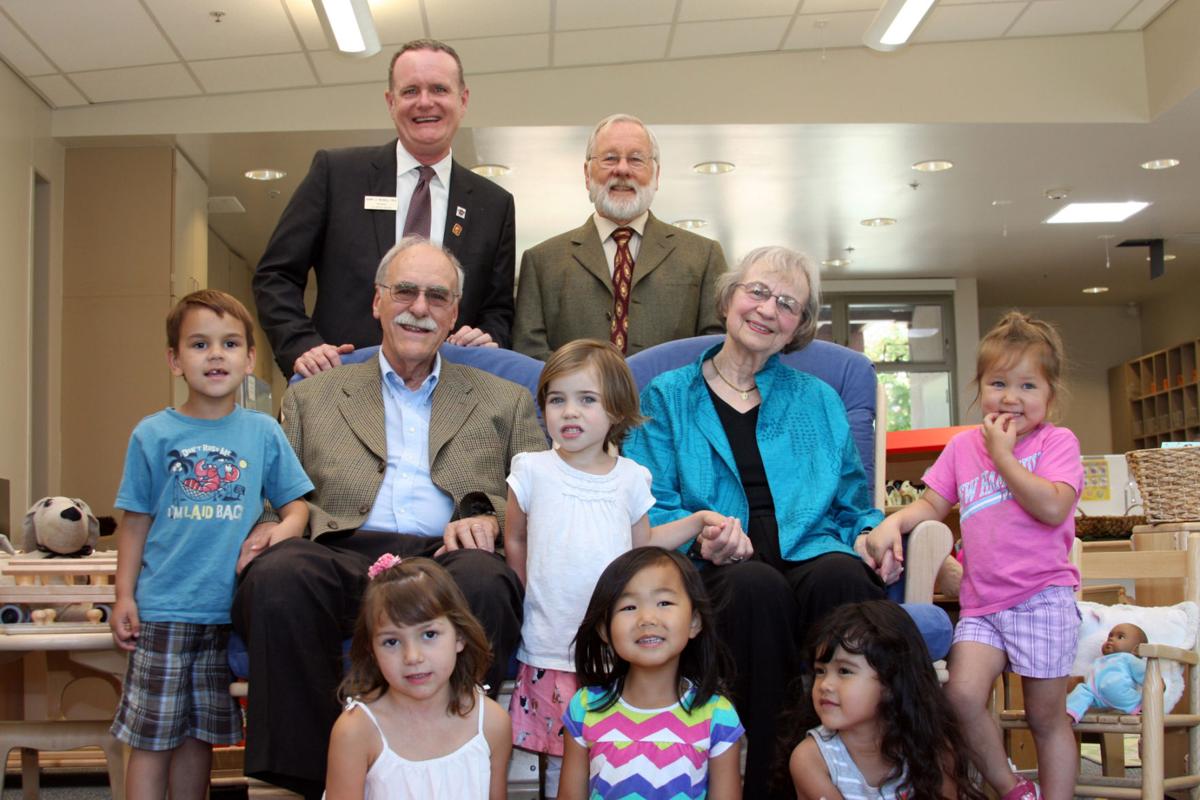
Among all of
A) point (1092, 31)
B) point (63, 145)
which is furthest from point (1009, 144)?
point (63, 145)

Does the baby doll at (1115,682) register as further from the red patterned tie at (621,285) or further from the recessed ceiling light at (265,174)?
the recessed ceiling light at (265,174)

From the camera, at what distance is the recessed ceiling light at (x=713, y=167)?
28.9 ft

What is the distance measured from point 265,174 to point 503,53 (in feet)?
7.59

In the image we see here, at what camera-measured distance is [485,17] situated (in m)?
6.93

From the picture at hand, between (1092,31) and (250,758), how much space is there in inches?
299

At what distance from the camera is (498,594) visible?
2.27 metres

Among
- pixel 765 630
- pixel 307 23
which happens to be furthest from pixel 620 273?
pixel 307 23

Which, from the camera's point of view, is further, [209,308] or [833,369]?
[833,369]

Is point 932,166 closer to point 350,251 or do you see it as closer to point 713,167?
point 713,167

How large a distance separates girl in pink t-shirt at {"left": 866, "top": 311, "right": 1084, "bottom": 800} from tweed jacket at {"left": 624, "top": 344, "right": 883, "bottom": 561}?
0.14 metres

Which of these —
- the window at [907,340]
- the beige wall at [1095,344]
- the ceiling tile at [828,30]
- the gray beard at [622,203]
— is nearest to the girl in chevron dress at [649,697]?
the gray beard at [622,203]

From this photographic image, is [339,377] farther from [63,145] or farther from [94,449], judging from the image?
[63,145]

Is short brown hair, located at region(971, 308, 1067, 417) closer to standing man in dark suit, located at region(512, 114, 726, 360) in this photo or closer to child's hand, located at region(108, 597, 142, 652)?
standing man in dark suit, located at region(512, 114, 726, 360)

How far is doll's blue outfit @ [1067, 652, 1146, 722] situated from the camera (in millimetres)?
2936
